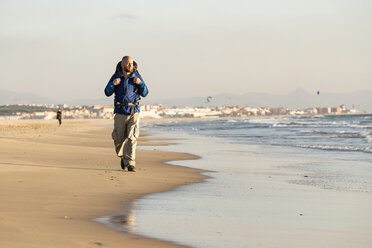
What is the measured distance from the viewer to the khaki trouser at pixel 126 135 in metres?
10.6

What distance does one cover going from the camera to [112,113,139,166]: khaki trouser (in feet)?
34.9

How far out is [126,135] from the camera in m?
10.8

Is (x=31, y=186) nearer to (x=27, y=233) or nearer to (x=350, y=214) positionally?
(x=27, y=233)

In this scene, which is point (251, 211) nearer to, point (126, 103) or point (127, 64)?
point (127, 64)

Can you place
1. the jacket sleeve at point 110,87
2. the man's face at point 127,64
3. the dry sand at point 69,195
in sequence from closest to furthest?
the dry sand at point 69,195
the man's face at point 127,64
the jacket sleeve at point 110,87

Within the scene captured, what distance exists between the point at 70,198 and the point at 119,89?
3713 millimetres

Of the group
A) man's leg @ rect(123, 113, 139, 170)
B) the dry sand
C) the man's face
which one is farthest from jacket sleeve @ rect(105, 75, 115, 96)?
the dry sand

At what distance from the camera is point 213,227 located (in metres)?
5.55

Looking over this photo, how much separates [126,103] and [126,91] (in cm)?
23

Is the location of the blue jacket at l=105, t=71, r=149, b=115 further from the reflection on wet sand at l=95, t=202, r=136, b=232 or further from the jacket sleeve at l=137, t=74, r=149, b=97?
the reflection on wet sand at l=95, t=202, r=136, b=232

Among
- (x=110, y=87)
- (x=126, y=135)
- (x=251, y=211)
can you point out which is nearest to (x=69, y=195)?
(x=251, y=211)

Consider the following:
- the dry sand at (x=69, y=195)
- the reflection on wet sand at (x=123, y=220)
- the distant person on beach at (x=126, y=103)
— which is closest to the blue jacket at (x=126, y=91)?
the distant person on beach at (x=126, y=103)

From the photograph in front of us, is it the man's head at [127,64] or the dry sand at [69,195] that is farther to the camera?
the man's head at [127,64]

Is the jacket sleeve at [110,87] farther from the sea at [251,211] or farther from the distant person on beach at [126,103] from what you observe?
the sea at [251,211]
